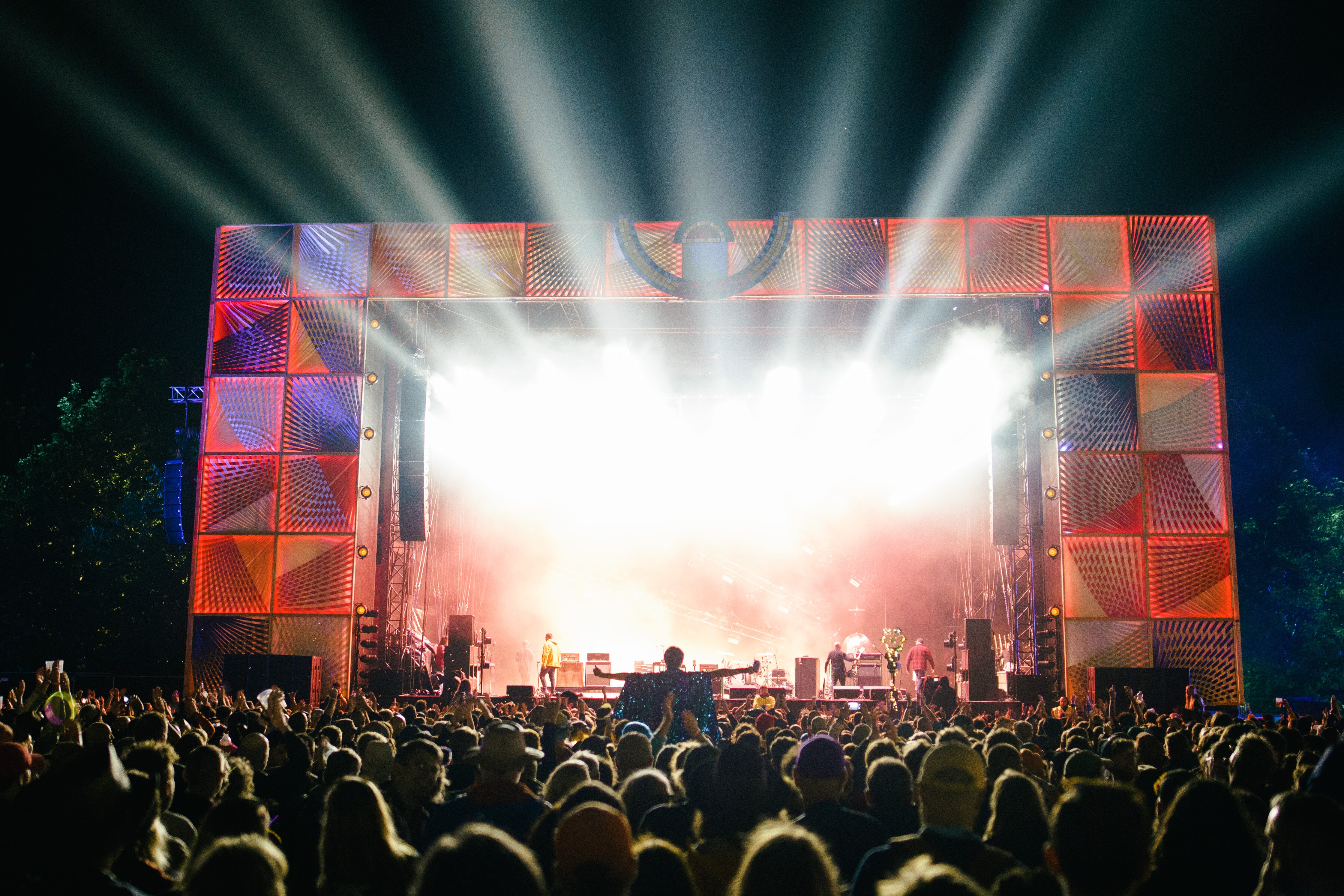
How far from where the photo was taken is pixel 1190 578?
61.4 ft

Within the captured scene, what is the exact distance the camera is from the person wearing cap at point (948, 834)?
2.99 meters

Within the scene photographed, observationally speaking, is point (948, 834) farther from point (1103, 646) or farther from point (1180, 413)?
point (1180, 413)

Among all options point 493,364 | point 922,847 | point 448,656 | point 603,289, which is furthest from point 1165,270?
point 922,847

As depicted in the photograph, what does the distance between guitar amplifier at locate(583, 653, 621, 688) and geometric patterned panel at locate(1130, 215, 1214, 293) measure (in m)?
14.3

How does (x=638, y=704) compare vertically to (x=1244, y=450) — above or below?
below

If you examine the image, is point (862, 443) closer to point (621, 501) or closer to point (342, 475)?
point (621, 501)

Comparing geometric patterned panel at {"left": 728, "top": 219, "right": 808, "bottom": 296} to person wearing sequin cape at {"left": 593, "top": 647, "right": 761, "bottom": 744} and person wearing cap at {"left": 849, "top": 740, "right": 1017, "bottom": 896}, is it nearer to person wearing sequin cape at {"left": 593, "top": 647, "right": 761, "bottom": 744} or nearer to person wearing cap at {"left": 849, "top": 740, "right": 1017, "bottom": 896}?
person wearing sequin cape at {"left": 593, "top": 647, "right": 761, "bottom": 744}

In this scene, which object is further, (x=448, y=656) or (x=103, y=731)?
(x=448, y=656)

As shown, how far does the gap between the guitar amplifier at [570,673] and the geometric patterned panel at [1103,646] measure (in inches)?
461

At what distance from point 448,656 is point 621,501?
9.45m

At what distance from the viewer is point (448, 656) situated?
2039cm

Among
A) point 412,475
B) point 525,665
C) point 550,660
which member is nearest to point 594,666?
point 550,660

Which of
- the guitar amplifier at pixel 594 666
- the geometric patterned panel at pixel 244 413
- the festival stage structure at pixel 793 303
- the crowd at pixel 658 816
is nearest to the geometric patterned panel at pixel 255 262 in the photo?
the festival stage structure at pixel 793 303

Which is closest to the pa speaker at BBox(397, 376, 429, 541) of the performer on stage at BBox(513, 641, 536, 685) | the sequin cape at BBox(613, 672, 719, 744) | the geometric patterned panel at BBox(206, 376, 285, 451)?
the geometric patterned panel at BBox(206, 376, 285, 451)
